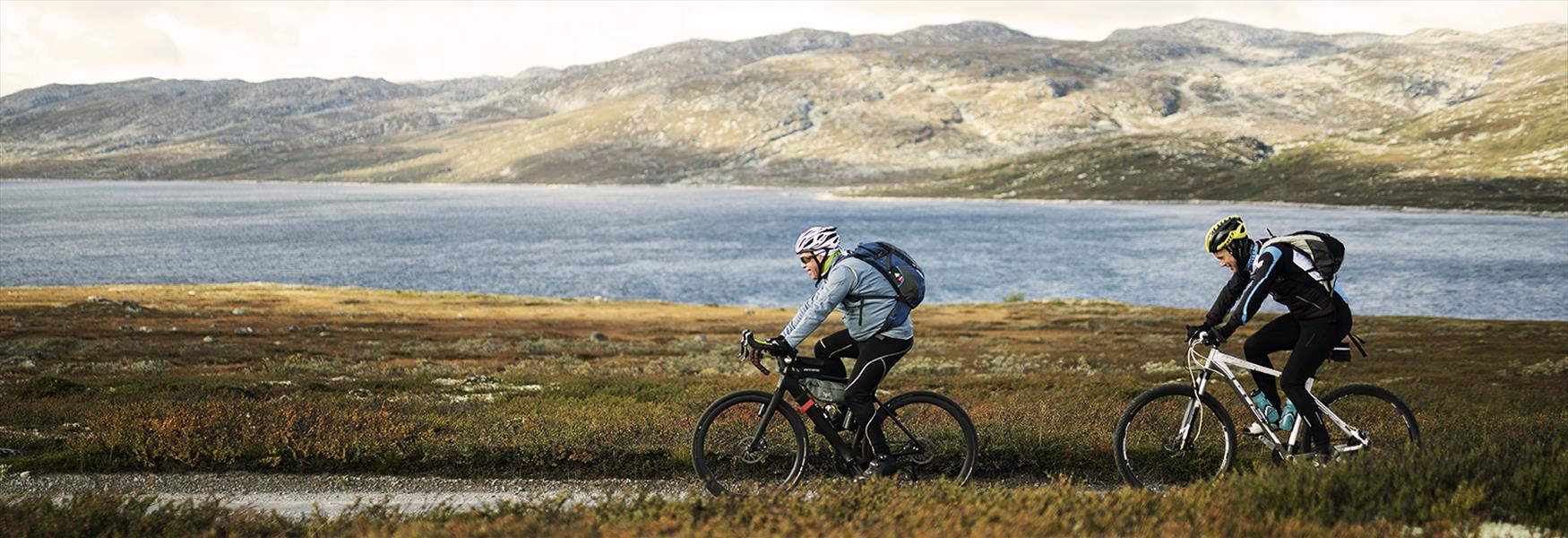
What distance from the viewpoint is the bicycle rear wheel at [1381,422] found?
1122 cm

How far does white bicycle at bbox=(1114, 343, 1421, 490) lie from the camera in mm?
11125

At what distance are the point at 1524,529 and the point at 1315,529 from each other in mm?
2231

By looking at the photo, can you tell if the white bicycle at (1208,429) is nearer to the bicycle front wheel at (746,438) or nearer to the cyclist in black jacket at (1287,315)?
the cyclist in black jacket at (1287,315)

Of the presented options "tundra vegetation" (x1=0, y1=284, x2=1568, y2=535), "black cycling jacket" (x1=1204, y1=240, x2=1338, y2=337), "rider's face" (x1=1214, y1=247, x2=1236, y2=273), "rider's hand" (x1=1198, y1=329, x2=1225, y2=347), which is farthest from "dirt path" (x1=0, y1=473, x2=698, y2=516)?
"rider's face" (x1=1214, y1=247, x2=1236, y2=273)

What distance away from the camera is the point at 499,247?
511 feet

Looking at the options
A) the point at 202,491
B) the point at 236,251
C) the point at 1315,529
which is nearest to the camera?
the point at 1315,529

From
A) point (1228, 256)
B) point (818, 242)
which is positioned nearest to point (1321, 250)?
point (1228, 256)

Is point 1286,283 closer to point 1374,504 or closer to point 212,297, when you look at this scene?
point 1374,504

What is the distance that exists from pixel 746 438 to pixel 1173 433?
5.02 m

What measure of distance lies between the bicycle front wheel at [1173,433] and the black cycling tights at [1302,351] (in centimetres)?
66

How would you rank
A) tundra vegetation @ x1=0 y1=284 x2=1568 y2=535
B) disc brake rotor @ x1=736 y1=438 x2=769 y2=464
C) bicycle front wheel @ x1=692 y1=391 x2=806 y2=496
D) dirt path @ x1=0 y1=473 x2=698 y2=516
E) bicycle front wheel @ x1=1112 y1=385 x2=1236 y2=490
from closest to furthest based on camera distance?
tundra vegetation @ x1=0 y1=284 x2=1568 y2=535, bicycle front wheel @ x1=692 y1=391 x2=806 y2=496, disc brake rotor @ x1=736 y1=438 x2=769 y2=464, bicycle front wheel @ x1=1112 y1=385 x2=1236 y2=490, dirt path @ x1=0 y1=473 x2=698 y2=516

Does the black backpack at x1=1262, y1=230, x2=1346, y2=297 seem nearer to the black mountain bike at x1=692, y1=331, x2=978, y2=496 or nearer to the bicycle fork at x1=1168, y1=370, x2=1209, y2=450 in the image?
the bicycle fork at x1=1168, y1=370, x2=1209, y2=450

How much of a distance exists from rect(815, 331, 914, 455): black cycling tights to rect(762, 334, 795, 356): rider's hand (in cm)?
32

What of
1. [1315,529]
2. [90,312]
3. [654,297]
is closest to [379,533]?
[1315,529]
